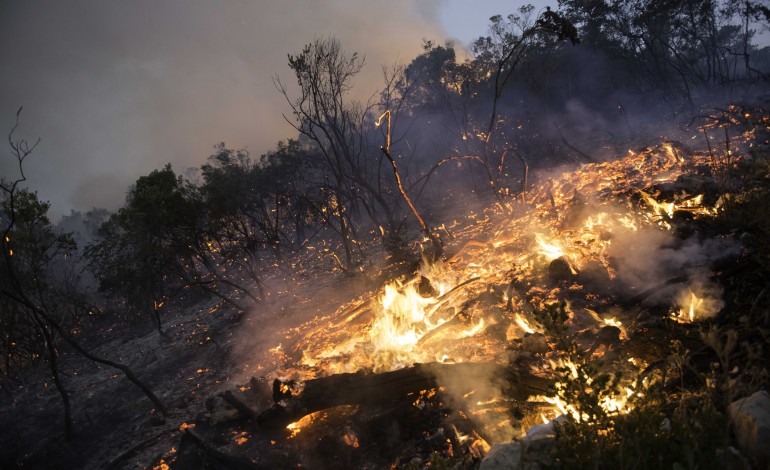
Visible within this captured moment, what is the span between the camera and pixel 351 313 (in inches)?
387

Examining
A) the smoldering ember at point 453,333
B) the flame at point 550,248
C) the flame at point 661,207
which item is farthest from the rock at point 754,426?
the flame at point 661,207

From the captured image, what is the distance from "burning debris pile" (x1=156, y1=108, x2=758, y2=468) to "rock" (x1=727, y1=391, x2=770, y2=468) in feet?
1.64

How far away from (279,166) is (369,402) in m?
21.8

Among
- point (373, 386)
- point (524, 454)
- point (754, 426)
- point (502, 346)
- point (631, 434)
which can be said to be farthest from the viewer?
point (502, 346)

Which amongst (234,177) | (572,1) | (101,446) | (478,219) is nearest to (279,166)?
(234,177)

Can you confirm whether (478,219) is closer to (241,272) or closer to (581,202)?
(581,202)

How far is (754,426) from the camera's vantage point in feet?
8.14

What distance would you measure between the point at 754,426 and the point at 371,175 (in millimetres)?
21538

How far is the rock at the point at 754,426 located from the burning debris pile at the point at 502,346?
1.64 ft

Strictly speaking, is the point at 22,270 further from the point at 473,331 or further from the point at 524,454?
the point at 524,454

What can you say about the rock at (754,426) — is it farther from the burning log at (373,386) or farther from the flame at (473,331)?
the flame at (473,331)

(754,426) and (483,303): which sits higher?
(754,426)

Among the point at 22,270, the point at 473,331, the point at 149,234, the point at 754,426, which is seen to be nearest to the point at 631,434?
the point at 754,426

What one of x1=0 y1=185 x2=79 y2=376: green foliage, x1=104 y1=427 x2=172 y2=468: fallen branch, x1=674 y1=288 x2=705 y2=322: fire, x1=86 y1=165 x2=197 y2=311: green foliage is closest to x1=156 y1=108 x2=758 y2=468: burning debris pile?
x1=674 y1=288 x2=705 y2=322: fire
